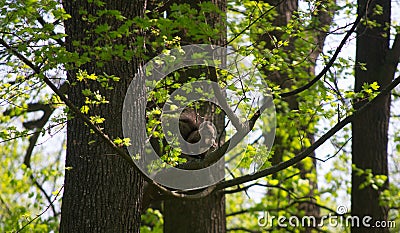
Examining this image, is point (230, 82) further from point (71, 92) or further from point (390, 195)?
point (390, 195)

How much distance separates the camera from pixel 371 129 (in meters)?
7.77

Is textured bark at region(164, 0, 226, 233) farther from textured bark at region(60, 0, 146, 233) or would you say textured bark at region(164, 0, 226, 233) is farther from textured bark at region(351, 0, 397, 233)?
textured bark at region(60, 0, 146, 233)

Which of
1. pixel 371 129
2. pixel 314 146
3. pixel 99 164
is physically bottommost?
pixel 99 164

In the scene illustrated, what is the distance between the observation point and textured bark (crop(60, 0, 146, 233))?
4523mm

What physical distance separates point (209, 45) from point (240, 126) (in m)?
0.81

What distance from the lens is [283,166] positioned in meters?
4.73

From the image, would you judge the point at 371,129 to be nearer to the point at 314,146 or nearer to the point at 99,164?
the point at 314,146

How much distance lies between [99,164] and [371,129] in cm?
431

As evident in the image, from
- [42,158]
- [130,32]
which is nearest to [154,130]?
[130,32]

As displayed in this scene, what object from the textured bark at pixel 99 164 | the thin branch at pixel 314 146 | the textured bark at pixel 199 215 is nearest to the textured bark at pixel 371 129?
the textured bark at pixel 199 215

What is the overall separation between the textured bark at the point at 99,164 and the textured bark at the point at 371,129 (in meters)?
3.86

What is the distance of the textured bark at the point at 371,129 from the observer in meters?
7.64

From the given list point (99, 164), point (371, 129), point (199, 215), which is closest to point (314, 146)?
point (99, 164)

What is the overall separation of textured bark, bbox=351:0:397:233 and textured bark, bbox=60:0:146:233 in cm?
386
